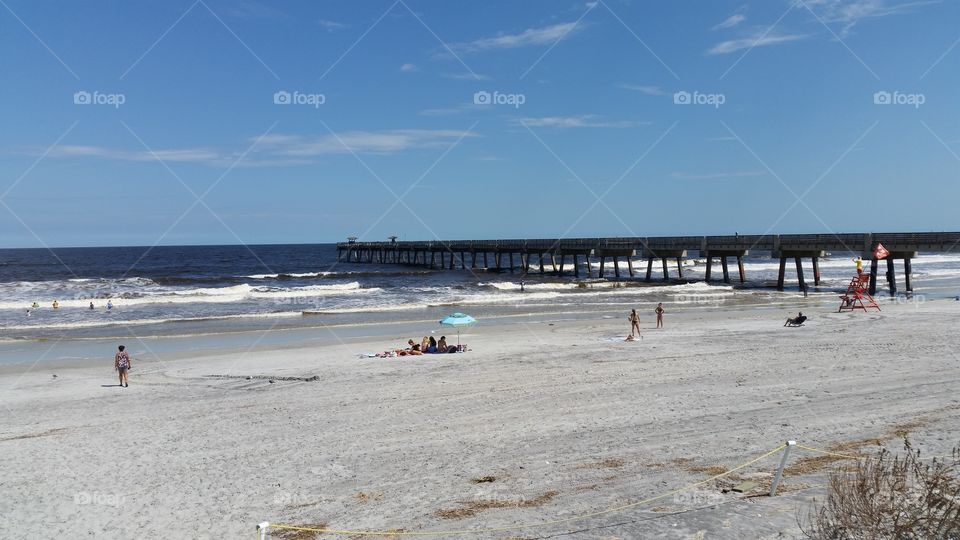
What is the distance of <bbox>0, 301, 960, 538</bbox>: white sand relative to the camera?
26.4 ft

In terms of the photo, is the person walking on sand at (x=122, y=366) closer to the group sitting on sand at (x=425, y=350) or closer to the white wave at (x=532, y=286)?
the group sitting on sand at (x=425, y=350)

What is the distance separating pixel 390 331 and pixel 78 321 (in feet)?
52.7

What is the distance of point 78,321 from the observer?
33.4 meters

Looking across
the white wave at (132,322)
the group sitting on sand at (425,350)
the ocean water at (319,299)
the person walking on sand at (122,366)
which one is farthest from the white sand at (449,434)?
the ocean water at (319,299)

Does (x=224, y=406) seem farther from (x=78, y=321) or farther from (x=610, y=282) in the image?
(x=610, y=282)

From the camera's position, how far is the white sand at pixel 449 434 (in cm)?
805

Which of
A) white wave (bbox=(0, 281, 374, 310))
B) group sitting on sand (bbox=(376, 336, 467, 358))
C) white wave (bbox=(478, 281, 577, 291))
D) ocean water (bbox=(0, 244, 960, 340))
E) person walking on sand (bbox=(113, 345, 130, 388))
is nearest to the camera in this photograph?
person walking on sand (bbox=(113, 345, 130, 388))

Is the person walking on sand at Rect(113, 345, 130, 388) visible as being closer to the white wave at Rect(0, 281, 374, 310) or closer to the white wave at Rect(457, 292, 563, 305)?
the white wave at Rect(0, 281, 374, 310)

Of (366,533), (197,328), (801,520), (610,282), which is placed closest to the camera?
(801,520)

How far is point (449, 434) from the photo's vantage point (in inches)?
452

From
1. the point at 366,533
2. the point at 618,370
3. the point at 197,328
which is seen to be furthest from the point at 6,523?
the point at 197,328

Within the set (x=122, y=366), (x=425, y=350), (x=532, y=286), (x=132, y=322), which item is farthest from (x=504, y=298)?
(x=122, y=366)

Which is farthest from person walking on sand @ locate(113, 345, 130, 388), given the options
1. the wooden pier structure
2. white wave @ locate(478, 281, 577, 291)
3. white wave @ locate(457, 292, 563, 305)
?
the wooden pier structure

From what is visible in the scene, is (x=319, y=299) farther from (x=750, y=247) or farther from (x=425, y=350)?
(x=750, y=247)
